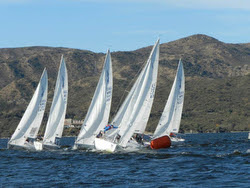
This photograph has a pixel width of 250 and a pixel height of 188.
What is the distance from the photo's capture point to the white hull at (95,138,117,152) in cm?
5350

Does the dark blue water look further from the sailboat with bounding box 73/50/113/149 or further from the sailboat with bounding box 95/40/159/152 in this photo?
the sailboat with bounding box 73/50/113/149

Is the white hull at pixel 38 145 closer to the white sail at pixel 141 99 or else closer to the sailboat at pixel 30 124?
the sailboat at pixel 30 124

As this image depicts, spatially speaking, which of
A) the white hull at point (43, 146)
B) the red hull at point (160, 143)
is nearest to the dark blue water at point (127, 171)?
the red hull at point (160, 143)

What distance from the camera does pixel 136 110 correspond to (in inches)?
2131

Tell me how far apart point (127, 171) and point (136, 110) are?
15.7 metres

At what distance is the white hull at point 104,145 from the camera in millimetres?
53497

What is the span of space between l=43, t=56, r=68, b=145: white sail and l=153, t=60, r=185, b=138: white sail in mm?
12530

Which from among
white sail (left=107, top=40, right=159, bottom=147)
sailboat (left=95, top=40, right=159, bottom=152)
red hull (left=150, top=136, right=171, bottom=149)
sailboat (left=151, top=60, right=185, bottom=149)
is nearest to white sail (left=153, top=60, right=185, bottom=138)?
sailboat (left=151, top=60, right=185, bottom=149)

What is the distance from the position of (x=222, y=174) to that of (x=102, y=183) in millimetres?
8735

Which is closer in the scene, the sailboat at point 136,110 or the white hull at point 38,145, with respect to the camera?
the sailboat at point 136,110

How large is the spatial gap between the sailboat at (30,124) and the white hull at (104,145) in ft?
41.8

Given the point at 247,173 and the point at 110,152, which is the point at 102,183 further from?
the point at 110,152

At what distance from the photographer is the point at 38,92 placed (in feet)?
219

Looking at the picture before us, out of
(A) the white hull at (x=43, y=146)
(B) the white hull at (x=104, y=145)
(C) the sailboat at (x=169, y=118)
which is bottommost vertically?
(A) the white hull at (x=43, y=146)
